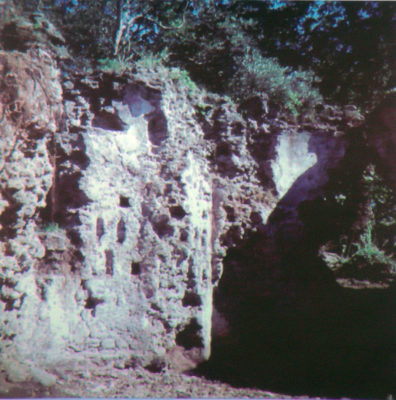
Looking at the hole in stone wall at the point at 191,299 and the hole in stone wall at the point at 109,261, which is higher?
the hole in stone wall at the point at 109,261

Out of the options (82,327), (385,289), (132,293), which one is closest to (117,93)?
(132,293)

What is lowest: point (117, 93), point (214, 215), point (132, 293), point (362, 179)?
point (132, 293)

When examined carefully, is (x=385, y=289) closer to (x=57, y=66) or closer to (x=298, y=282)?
(x=298, y=282)

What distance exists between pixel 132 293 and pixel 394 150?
14.2ft

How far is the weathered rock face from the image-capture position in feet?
13.5

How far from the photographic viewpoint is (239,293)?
624 cm

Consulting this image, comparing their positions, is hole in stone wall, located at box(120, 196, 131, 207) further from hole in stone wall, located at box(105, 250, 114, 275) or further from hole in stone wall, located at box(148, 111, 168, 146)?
hole in stone wall, located at box(148, 111, 168, 146)

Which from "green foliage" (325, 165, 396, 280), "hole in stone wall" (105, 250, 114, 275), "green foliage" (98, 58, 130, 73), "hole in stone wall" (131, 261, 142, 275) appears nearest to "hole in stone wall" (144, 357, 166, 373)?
"hole in stone wall" (131, 261, 142, 275)

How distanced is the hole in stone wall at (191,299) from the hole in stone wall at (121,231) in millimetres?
1276

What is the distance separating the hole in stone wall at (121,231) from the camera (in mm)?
4918

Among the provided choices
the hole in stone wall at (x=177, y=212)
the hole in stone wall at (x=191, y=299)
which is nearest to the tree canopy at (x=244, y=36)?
the hole in stone wall at (x=177, y=212)

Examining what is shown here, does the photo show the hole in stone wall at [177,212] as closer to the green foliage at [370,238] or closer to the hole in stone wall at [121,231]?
the hole in stone wall at [121,231]

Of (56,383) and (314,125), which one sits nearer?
(56,383)

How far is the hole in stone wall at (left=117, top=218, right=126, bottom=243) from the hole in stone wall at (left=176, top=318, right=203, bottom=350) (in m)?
1.61
